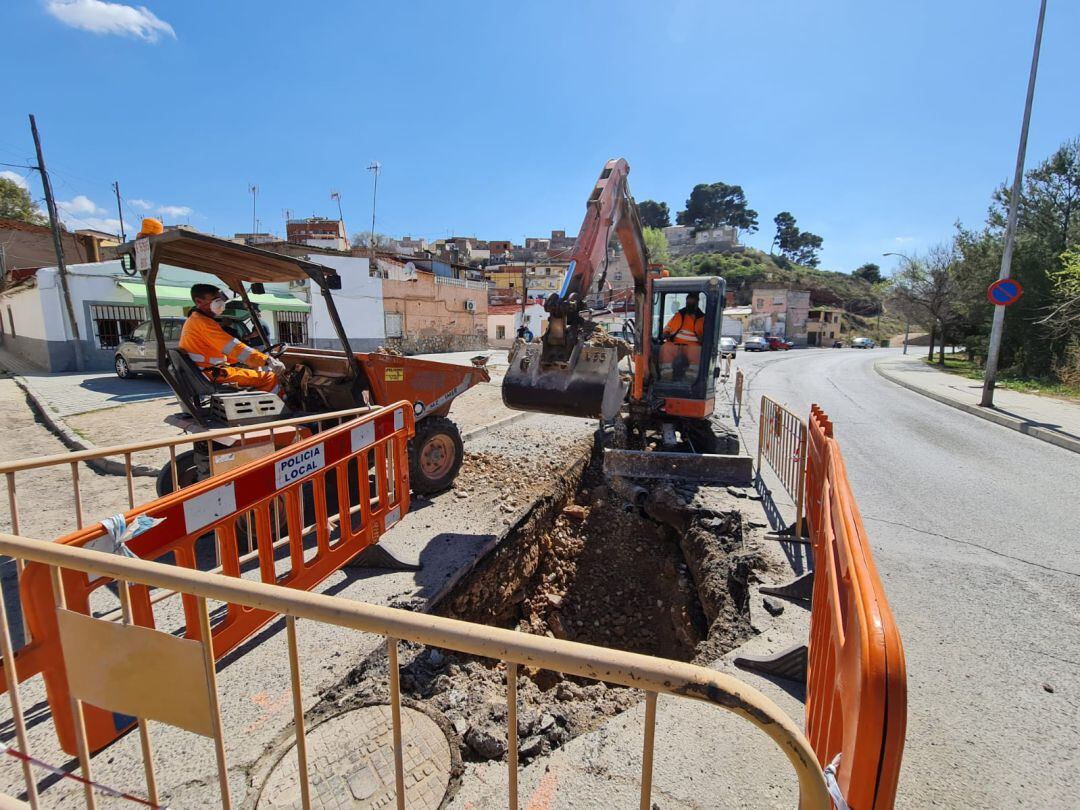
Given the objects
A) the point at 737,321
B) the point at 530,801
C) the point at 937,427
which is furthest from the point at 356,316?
the point at 737,321

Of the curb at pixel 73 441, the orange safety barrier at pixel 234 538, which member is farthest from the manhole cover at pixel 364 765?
the curb at pixel 73 441

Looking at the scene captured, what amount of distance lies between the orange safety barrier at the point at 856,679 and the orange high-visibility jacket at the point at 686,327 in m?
4.98

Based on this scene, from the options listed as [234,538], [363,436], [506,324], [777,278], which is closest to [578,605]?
[363,436]

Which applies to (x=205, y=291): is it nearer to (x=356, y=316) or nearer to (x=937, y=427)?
(x=937, y=427)

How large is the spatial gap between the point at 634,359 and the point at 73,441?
8.46 metres

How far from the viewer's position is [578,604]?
5203 mm

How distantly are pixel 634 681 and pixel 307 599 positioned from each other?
2.89 ft

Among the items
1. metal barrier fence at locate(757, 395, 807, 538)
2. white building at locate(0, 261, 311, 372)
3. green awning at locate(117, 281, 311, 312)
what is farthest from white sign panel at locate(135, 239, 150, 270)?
white building at locate(0, 261, 311, 372)

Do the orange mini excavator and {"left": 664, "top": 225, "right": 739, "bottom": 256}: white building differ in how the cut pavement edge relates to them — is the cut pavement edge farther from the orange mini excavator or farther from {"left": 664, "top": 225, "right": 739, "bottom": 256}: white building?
{"left": 664, "top": 225, "right": 739, "bottom": 256}: white building

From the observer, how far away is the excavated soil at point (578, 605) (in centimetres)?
281

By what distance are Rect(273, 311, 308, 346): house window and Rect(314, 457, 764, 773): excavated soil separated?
1894cm

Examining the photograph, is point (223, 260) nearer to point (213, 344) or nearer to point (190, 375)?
point (213, 344)

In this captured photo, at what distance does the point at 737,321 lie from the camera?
184 ft

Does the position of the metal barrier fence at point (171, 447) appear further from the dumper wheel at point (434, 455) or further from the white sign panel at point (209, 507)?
the white sign panel at point (209, 507)
